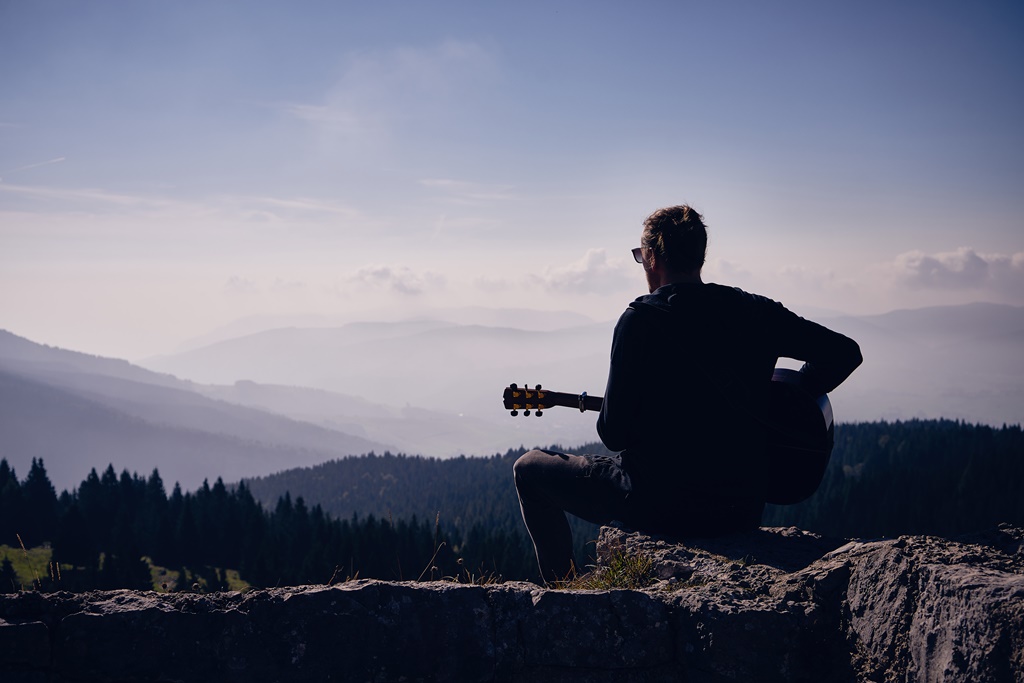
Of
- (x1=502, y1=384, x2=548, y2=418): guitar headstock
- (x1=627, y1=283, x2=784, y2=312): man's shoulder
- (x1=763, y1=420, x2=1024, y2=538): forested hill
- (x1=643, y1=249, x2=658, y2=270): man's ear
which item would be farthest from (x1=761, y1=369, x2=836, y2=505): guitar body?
(x1=763, y1=420, x2=1024, y2=538): forested hill

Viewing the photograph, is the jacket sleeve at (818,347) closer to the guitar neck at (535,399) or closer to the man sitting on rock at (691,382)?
the man sitting on rock at (691,382)

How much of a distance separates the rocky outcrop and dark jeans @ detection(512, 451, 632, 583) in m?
0.96

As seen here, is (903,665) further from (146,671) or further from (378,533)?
(378,533)

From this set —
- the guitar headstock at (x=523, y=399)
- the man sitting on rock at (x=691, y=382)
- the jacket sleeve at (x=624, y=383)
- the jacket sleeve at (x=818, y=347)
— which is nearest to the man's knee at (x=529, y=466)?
the man sitting on rock at (x=691, y=382)

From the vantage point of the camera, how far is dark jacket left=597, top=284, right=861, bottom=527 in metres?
5.03

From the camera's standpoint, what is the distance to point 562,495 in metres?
5.68

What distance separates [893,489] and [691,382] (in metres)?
131

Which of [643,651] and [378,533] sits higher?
[643,651]

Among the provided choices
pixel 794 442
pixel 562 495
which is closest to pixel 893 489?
pixel 794 442

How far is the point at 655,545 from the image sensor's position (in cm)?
546

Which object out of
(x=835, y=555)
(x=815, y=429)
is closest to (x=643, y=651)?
(x=835, y=555)

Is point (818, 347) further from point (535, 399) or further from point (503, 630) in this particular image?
point (503, 630)

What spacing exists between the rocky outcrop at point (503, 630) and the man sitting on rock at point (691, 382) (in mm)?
714

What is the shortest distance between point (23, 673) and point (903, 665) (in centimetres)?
474
